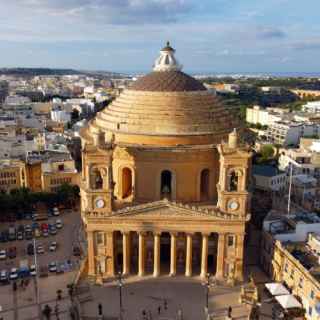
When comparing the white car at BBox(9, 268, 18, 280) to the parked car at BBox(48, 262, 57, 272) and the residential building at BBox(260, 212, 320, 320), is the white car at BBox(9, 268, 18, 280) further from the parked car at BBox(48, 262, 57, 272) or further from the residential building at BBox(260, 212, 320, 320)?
the residential building at BBox(260, 212, 320, 320)

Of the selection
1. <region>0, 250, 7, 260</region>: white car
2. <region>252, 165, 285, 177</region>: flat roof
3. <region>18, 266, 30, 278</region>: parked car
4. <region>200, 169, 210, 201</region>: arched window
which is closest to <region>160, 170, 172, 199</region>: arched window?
<region>200, 169, 210, 201</region>: arched window

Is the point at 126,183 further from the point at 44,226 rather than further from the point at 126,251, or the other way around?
the point at 44,226

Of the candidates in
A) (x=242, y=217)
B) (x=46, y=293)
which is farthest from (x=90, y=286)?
(x=242, y=217)

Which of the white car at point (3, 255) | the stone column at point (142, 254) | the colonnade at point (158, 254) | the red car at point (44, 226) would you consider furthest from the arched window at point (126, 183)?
the white car at point (3, 255)

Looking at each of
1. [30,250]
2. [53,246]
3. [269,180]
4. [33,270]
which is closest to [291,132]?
[269,180]

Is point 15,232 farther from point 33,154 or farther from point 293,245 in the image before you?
point 293,245
